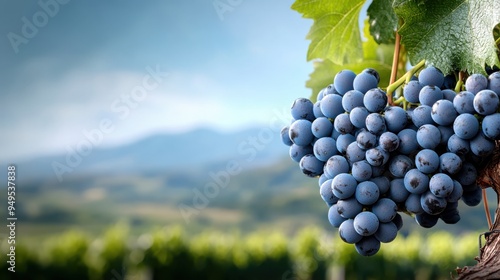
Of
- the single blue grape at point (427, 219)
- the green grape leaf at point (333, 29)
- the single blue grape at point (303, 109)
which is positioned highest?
the green grape leaf at point (333, 29)

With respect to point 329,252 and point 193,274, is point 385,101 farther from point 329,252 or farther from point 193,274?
point 329,252

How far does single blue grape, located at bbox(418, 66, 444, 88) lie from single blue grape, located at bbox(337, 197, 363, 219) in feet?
0.44

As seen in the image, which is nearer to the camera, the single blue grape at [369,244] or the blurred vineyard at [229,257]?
the single blue grape at [369,244]

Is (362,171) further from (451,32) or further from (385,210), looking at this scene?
(451,32)

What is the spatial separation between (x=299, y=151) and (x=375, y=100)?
0.11m

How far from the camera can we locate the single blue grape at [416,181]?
1.76ft

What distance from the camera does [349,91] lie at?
1.90ft

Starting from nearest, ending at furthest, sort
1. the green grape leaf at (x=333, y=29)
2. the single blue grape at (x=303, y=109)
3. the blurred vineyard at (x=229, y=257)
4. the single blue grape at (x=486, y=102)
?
the single blue grape at (x=486, y=102)
the single blue grape at (x=303, y=109)
the green grape leaf at (x=333, y=29)
the blurred vineyard at (x=229, y=257)

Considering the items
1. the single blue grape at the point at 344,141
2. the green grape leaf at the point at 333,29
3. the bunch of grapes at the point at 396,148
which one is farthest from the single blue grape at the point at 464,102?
the green grape leaf at the point at 333,29

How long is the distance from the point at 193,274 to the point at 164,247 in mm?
643

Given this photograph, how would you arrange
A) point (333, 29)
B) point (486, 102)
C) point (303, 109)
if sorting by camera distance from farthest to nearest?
point (333, 29) → point (303, 109) → point (486, 102)

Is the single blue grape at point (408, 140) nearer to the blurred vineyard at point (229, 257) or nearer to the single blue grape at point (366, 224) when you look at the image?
the single blue grape at point (366, 224)

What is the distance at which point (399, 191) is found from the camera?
21.9 inches

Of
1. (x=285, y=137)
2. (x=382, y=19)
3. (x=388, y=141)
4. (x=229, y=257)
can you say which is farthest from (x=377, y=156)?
(x=229, y=257)
